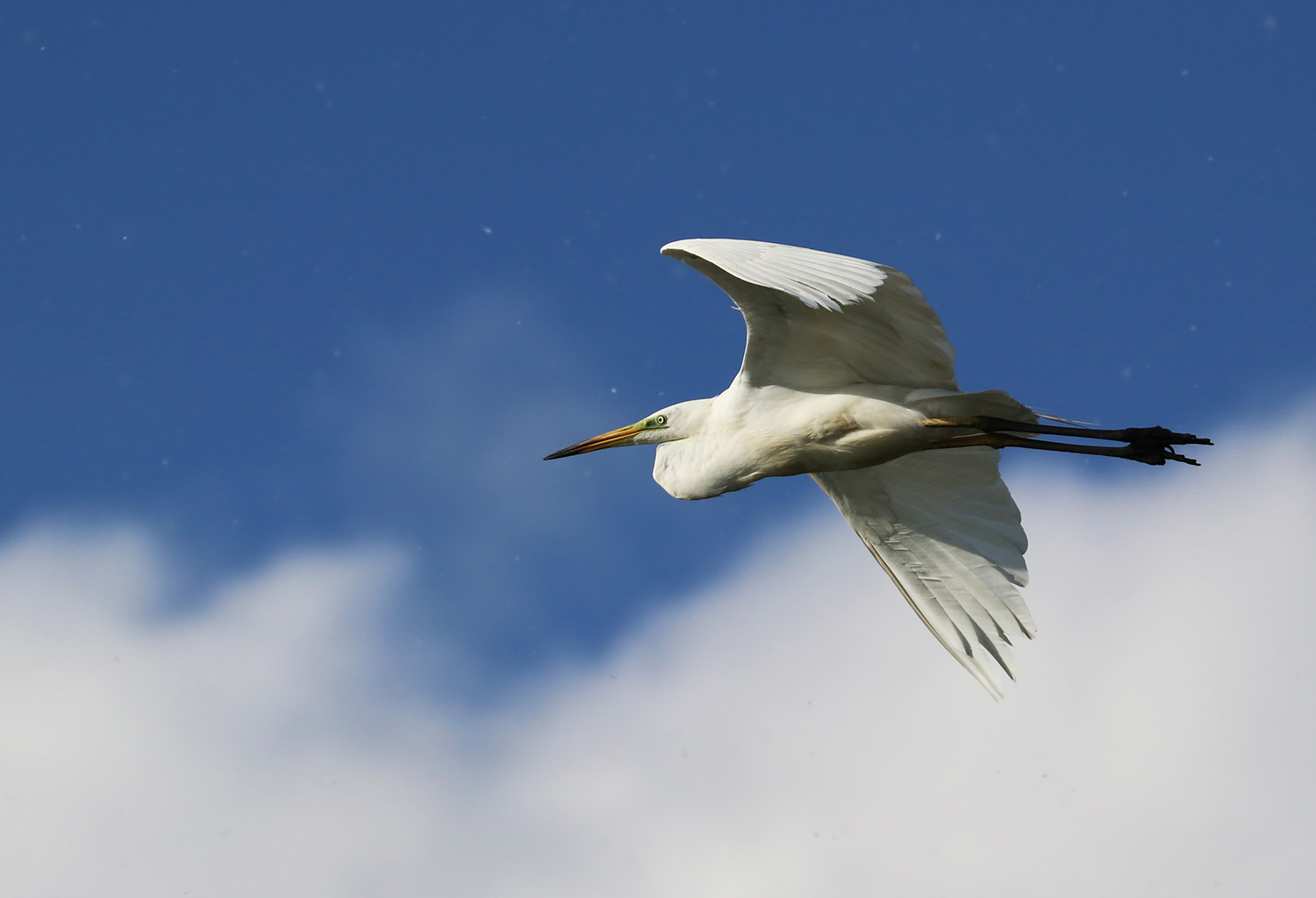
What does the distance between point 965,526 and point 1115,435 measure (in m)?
1.45

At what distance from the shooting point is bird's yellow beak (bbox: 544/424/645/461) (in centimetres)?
1115

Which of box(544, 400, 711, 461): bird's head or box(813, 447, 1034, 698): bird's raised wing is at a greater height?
box(544, 400, 711, 461): bird's head

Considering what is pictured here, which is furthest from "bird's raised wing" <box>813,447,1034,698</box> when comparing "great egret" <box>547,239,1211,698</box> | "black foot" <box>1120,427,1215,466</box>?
"black foot" <box>1120,427,1215,466</box>

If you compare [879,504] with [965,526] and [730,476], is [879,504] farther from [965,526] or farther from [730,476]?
[730,476]

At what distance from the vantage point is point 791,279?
25.9 feet

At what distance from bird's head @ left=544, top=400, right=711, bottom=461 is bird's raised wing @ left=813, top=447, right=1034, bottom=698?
1.19 meters

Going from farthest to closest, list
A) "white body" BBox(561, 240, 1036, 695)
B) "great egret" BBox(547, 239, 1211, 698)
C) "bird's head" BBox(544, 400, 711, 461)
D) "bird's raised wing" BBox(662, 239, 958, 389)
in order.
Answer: "bird's head" BBox(544, 400, 711, 461) → "great egret" BBox(547, 239, 1211, 698) → "white body" BBox(561, 240, 1036, 695) → "bird's raised wing" BBox(662, 239, 958, 389)

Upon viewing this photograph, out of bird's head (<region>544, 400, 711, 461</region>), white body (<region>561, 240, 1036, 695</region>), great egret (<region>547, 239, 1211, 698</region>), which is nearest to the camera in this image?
white body (<region>561, 240, 1036, 695</region>)

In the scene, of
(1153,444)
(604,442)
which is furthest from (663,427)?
(1153,444)

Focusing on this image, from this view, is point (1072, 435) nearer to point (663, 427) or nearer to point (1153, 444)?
point (1153, 444)

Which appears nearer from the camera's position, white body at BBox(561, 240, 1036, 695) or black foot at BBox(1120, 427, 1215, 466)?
white body at BBox(561, 240, 1036, 695)

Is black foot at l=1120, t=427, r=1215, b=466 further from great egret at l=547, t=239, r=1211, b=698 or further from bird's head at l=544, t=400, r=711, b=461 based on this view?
bird's head at l=544, t=400, r=711, b=461

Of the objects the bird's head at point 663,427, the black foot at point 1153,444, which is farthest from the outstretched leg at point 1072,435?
the bird's head at point 663,427

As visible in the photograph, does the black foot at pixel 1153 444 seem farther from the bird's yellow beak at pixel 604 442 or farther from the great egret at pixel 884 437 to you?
Result: the bird's yellow beak at pixel 604 442
